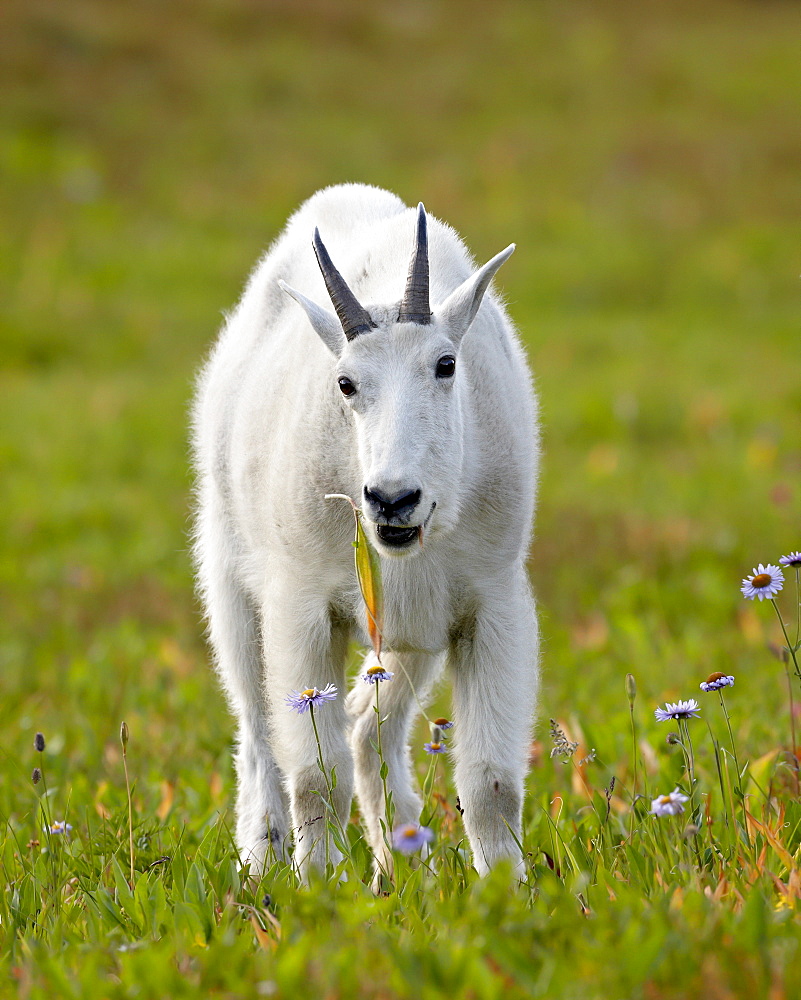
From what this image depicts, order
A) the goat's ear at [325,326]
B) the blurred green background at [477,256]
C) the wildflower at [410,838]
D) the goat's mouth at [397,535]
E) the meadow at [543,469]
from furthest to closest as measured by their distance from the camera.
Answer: the blurred green background at [477,256], the goat's ear at [325,326], the goat's mouth at [397,535], the meadow at [543,469], the wildflower at [410,838]

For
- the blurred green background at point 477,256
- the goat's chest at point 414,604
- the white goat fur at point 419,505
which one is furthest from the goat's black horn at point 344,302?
the blurred green background at point 477,256

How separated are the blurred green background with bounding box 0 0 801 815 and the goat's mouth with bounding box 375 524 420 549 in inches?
76.3

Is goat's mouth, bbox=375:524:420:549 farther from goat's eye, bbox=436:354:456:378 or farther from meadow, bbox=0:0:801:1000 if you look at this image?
meadow, bbox=0:0:801:1000

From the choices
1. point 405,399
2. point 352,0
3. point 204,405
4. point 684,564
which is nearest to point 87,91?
point 352,0

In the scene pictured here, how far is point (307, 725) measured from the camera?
3746mm

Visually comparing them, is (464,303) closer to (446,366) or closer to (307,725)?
(446,366)

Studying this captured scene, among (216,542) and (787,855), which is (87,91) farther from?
(787,855)

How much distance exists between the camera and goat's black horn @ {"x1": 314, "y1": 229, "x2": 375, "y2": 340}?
3.40 metres

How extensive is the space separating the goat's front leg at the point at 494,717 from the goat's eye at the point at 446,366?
709mm

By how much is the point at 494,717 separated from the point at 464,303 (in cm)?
122

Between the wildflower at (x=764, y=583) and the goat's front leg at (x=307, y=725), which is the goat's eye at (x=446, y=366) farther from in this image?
the wildflower at (x=764, y=583)

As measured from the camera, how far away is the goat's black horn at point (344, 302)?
340cm

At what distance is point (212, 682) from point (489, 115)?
22316mm

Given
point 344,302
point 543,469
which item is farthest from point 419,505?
point 543,469
